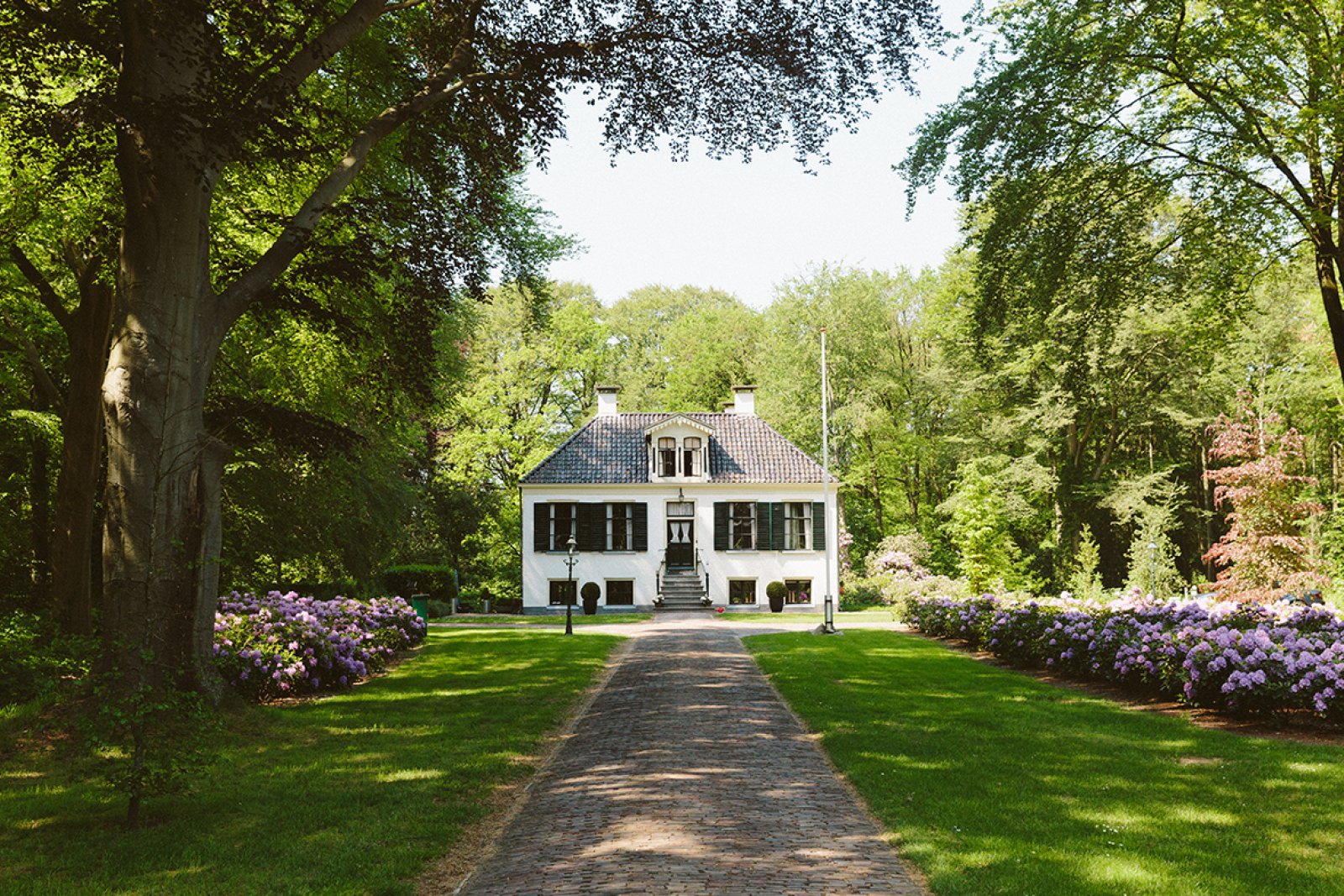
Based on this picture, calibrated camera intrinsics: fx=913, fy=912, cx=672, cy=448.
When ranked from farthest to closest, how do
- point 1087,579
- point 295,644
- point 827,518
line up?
1. point 1087,579
2. point 827,518
3. point 295,644

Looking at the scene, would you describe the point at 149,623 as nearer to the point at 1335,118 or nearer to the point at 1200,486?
the point at 1335,118

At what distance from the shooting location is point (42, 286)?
40.2 feet

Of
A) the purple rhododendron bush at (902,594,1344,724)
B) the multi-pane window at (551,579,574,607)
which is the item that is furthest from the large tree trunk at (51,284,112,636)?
the multi-pane window at (551,579,574,607)

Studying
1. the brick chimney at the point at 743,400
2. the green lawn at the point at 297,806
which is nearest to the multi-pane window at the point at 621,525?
the brick chimney at the point at 743,400

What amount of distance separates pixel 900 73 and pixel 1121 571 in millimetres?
31156

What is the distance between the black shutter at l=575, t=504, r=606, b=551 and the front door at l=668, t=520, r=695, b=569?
7.73 feet

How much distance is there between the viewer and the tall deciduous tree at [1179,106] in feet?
36.5

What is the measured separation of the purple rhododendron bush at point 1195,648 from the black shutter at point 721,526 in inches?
647

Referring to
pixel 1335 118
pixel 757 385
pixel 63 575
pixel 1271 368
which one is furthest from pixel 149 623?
pixel 757 385

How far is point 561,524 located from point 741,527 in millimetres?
6416

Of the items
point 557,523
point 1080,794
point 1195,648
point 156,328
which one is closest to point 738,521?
point 557,523

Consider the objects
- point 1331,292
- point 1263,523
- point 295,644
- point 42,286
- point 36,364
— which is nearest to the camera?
point 295,644

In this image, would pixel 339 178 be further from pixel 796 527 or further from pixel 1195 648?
pixel 796 527

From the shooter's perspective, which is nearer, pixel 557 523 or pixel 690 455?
pixel 557 523
